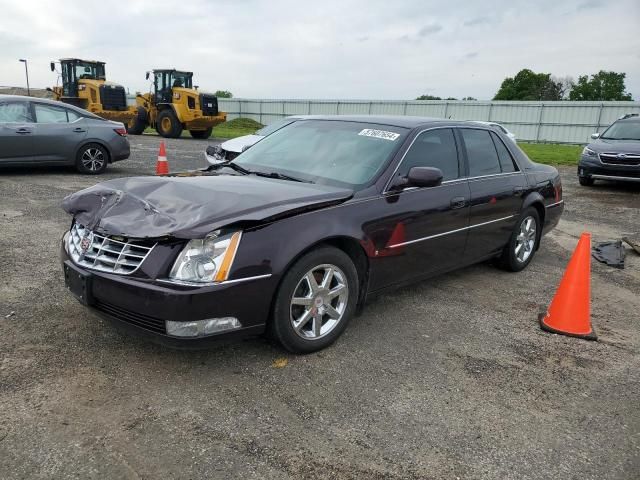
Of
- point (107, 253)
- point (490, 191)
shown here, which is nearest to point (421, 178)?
point (490, 191)

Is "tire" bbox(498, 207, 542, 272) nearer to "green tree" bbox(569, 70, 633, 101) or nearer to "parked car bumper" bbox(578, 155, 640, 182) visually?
"parked car bumper" bbox(578, 155, 640, 182)

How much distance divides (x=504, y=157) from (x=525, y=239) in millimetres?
964

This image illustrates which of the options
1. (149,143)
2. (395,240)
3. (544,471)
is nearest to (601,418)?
(544,471)

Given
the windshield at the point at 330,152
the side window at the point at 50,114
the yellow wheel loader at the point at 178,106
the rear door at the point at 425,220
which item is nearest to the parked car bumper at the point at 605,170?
the rear door at the point at 425,220

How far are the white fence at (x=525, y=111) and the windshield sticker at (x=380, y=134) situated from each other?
2629 centimetres

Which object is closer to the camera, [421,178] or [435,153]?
[421,178]

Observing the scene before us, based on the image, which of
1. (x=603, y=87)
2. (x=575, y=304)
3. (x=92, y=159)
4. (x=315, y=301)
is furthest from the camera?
(x=603, y=87)

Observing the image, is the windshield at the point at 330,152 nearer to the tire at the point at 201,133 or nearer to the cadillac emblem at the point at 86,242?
the cadillac emblem at the point at 86,242

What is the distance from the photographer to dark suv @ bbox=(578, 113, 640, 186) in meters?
11.7

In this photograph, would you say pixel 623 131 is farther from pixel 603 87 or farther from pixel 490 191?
pixel 603 87

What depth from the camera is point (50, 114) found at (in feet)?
32.8

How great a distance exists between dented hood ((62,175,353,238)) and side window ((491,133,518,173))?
2333 millimetres

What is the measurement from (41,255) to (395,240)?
360 centimetres

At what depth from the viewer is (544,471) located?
252 centimetres
